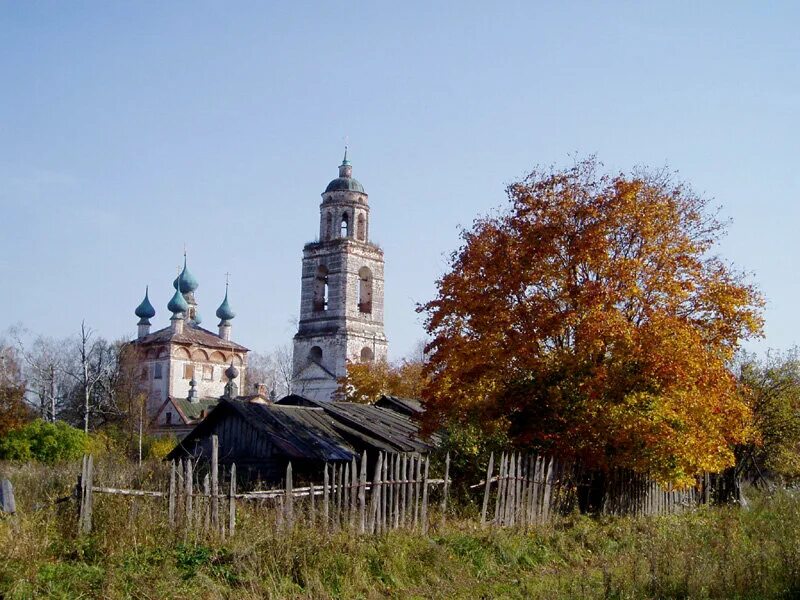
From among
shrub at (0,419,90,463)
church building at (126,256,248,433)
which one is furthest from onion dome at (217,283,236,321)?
shrub at (0,419,90,463)

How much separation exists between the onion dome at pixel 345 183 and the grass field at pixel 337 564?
51409 millimetres

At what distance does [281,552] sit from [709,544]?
704 cm

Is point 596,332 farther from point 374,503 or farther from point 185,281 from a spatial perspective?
point 185,281

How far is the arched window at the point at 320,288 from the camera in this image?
213ft

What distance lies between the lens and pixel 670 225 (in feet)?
62.7

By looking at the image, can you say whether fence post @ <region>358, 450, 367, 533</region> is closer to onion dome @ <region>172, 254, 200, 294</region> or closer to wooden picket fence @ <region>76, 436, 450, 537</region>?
wooden picket fence @ <region>76, 436, 450, 537</region>

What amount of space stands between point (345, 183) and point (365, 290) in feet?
25.8

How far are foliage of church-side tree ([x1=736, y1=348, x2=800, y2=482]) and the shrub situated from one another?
24.1m

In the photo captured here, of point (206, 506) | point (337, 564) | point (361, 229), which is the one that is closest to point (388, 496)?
point (206, 506)

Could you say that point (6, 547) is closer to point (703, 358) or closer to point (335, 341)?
point (703, 358)

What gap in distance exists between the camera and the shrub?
34.2 metres

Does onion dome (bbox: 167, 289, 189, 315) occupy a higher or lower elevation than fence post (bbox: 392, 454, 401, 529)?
higher

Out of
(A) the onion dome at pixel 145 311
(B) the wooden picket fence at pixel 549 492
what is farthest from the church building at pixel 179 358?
(B) the wooden picket fence at pixel 549 492

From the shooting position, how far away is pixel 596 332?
56.2 ft
